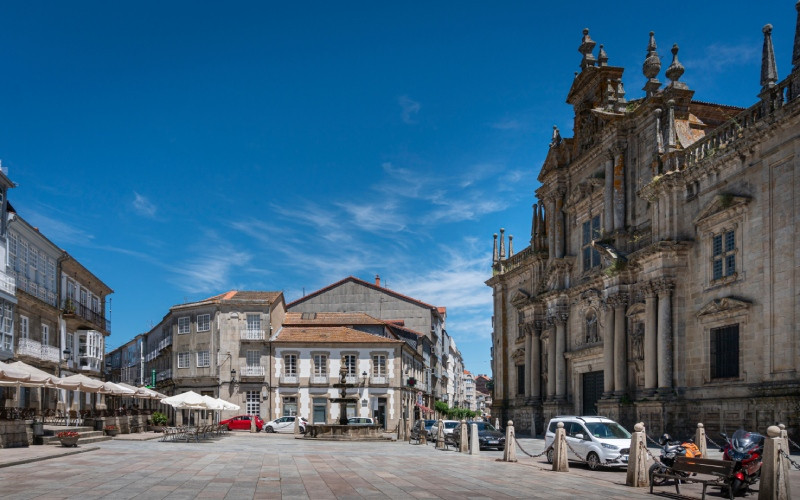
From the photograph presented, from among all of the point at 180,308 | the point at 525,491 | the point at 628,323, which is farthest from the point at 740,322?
the point at 180,308

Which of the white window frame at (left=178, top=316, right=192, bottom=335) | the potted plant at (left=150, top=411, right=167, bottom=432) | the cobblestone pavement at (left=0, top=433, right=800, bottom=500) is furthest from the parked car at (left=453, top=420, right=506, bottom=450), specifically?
the white window frame at (left=178, top=316, right=192, bottom=335)

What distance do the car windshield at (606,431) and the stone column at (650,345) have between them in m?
8.31

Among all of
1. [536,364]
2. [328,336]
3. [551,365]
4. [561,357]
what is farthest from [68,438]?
[328,336]

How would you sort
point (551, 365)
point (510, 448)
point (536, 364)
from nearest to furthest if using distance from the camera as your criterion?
point (510, 448), point (551, 365), point (536, 364)

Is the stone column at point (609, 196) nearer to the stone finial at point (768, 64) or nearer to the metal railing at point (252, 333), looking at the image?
the stone finial at point (768, 64)

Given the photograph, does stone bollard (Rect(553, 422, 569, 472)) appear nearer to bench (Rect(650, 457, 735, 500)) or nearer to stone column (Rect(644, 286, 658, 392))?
bench (Rect(650, 457, 735, 500))

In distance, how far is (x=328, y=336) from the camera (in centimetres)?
5897

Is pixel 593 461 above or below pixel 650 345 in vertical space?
below

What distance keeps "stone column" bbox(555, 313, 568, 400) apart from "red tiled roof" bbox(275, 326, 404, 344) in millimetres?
20243

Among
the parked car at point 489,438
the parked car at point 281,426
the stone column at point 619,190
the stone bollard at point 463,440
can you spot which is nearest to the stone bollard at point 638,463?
the stone bollard at point 463,440

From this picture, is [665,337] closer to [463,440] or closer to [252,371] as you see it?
[463,440]

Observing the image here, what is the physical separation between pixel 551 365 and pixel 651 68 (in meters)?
16.0

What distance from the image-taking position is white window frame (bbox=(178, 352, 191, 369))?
5931 cm

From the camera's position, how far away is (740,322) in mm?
25656
